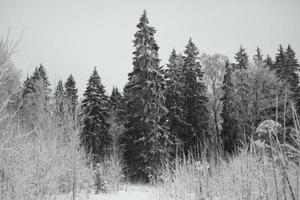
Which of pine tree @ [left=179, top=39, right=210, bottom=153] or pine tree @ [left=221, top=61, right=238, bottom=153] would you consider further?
pine tree @ [left=221, top=61, right=238, bottom=153]

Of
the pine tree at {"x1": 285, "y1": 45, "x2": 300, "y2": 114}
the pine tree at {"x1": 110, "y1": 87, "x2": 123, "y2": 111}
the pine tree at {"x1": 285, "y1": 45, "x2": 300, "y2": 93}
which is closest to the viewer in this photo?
the pine tree at {"x1": 285, "y1": 45, "x2": 300, "y2": 114}

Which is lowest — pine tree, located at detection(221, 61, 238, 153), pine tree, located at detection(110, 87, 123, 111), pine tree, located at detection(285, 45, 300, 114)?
pine tree, located at detection(221, 61, 238, 153)

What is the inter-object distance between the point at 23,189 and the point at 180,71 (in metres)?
21.5

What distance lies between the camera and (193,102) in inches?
907

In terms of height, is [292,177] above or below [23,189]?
above

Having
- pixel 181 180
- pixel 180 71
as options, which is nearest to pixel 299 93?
pixel 180 71

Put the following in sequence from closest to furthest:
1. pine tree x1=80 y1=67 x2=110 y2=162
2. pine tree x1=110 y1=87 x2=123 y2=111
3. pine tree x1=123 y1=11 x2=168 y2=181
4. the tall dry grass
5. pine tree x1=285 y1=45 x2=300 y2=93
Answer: the tall dry grass
pine tree x1=123 y1=11 x2=168 y2=181
pine tree x1=80 y1=67 x2=110 y2=162
pine tree x1=285 y1=45 x2=300 y2=93
pine tree x1=110 y1=87 x2=123 y2=111

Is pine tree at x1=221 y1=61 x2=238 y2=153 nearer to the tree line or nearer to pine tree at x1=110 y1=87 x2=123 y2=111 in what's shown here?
the tree line

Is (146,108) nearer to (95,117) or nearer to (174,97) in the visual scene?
(174,97)

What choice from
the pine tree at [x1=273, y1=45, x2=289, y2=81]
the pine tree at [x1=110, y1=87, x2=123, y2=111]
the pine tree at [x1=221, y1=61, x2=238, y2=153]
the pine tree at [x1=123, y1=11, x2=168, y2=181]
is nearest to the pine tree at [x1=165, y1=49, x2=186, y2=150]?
the pine tree at [x1=123, y1=11, x2=168, y2=181]

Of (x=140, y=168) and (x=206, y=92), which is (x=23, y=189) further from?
(x=206, y=92)

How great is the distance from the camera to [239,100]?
2280cm

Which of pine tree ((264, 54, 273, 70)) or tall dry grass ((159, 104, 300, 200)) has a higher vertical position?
pine tree ((264, 54, 273, 70))

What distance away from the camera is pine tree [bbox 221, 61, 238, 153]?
23.9 m
